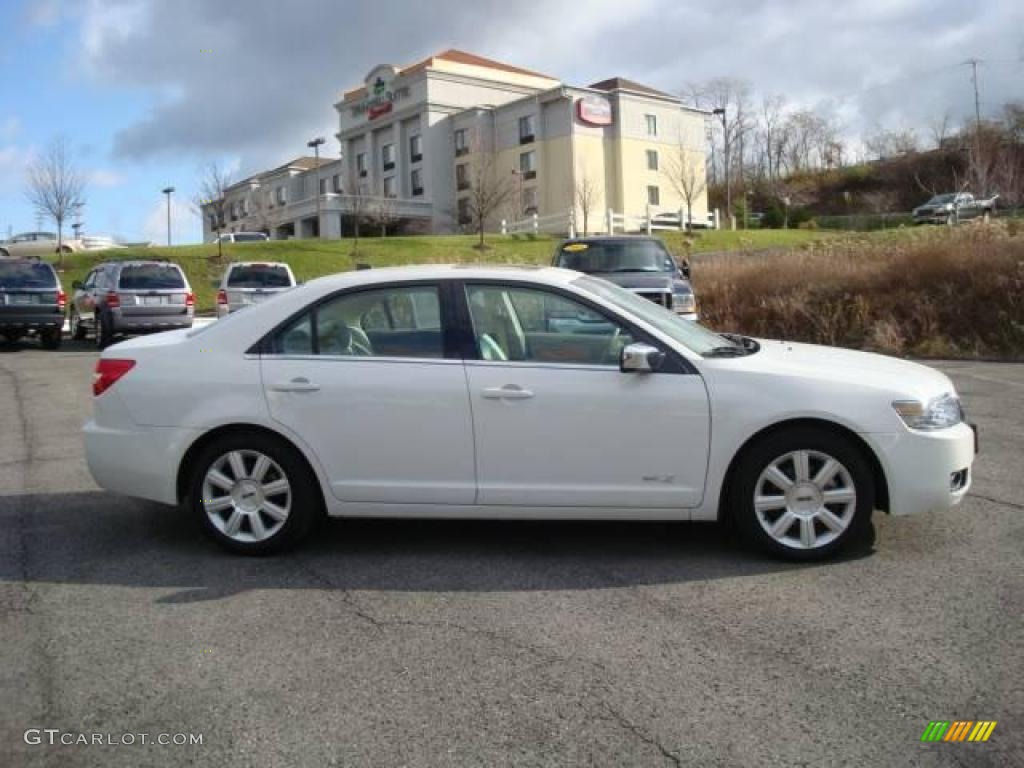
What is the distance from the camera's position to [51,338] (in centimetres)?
1925

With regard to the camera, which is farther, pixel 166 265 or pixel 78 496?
pixel 166 265

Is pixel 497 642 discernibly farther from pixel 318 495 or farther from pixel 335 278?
pixel 335 278

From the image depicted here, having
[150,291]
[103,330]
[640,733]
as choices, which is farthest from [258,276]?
[640,733]

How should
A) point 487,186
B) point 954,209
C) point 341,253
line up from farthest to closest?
point 487,186 < point 954,209 < point 341,253

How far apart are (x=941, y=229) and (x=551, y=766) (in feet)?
55.2

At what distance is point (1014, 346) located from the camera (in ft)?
45.1

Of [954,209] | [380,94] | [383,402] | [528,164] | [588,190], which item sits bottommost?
[383,402]

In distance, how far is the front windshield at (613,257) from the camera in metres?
13.6

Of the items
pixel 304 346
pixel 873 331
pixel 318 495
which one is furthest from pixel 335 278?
pixel 873 331

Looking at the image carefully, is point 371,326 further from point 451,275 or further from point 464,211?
point 464,211

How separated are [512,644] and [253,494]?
1.90 meters

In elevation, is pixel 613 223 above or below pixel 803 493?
above

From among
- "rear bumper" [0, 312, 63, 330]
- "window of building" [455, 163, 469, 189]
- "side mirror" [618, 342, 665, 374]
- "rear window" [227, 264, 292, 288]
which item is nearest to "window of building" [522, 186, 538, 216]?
"window of building" [455, 163, 469, 189]

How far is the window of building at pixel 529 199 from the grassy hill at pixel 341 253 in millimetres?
16312
